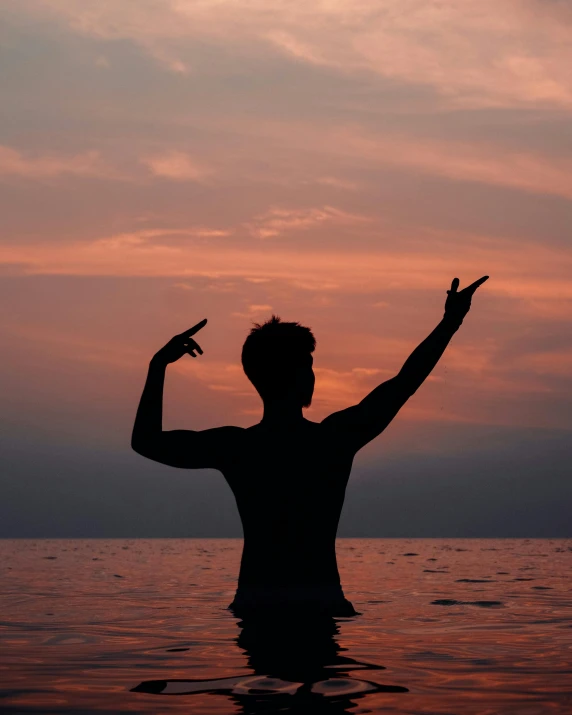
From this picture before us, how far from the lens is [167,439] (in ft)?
19.3

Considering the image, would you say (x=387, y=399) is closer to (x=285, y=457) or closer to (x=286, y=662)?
(x=285, y=457)

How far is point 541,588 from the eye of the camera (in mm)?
16328

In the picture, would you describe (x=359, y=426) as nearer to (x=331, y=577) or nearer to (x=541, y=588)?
(x=331, y=577)

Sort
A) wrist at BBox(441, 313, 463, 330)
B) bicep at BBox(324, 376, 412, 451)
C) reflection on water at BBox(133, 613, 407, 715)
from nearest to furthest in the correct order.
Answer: reflection on water at BBox(133, 613, 407, 715) → bicep at BBox(324, 376, 412, 451) → wrist at BBox(441, 313, 463, 330)

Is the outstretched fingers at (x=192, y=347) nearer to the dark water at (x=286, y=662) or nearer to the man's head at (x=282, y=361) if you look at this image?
the man's head at (x=282, y=361)

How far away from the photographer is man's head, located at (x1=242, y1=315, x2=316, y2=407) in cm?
589

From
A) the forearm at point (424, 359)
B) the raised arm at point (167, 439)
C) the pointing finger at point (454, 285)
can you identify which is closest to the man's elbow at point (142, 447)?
the raised arm at point (167, 439)

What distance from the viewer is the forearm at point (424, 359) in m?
5.69

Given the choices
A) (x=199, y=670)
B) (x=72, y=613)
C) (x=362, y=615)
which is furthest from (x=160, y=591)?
(x=199, y=670)

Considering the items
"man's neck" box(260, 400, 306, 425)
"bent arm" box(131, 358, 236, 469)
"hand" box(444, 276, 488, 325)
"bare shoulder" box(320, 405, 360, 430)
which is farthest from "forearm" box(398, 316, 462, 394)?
"bent arm" box(131, 358, 236, 469)

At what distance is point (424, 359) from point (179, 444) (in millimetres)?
1607

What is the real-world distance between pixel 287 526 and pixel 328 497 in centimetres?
31

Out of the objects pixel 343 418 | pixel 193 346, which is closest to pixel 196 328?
pixel 193 346

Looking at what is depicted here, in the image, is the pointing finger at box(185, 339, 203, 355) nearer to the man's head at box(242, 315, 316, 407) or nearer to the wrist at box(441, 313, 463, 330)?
the man's head at box(242, 315, 316, 407)
